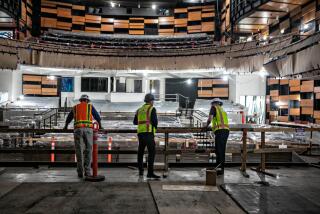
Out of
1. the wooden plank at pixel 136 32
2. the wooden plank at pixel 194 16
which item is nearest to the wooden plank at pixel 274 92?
the wooden plank at pixel 194 16

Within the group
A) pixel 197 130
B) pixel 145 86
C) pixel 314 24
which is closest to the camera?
pixel 197 130

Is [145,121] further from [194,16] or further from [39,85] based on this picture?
[194,16]

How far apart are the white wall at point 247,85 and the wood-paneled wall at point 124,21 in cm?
845

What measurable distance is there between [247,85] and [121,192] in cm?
2466

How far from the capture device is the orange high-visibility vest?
668cm

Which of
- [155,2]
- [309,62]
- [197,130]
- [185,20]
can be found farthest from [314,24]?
[155,2]

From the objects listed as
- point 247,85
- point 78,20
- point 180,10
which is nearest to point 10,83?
point 78,20

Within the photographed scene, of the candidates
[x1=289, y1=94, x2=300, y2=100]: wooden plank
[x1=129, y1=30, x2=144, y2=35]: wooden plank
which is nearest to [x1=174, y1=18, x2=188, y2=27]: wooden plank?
[x1=129, y1=30, x2=144, y2=35]: wooden plank

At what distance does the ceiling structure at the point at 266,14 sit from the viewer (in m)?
21.3

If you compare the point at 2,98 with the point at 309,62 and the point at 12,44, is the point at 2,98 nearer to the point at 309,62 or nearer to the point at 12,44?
the point at 12,44

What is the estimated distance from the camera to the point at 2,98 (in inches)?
1033

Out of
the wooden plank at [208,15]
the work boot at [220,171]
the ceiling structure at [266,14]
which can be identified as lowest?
the work boot at [220,171]

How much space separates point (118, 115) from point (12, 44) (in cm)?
940

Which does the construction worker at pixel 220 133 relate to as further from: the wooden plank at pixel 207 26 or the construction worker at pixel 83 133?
the wooden plank at pixel 207 26
